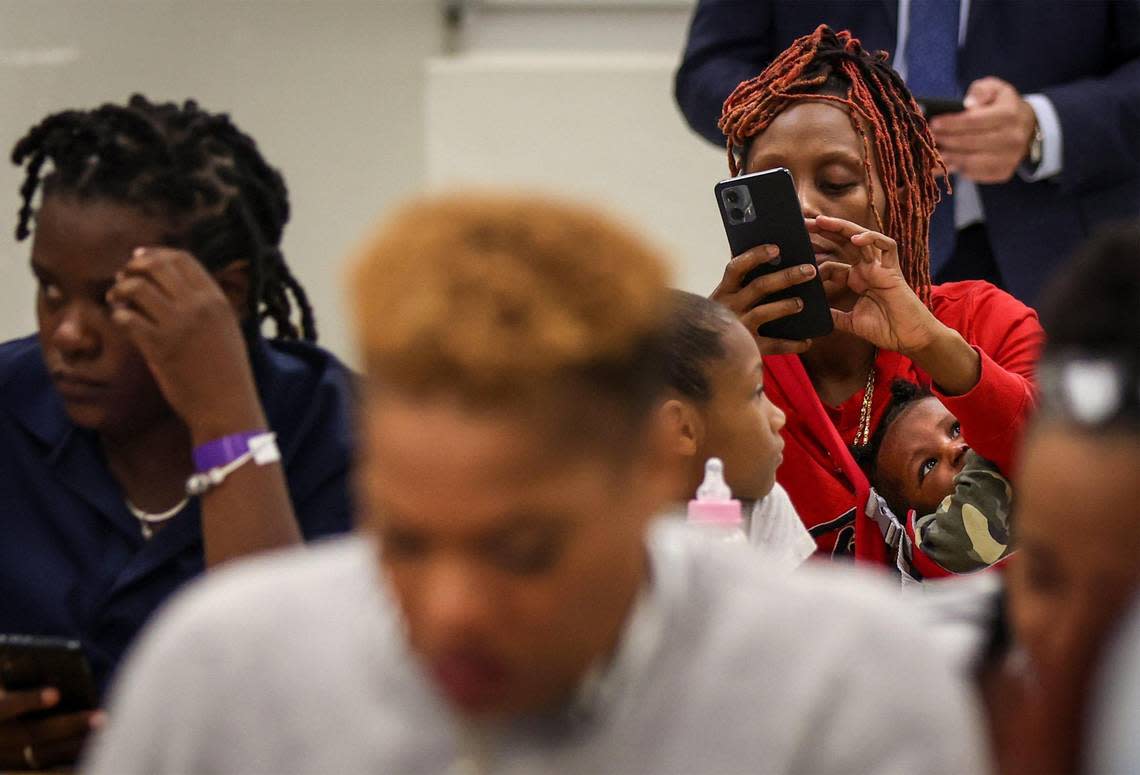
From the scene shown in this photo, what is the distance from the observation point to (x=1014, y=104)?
3.24 meters

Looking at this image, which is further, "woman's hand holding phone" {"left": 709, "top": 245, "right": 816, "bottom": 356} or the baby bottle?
"woman's hand holding phone" {"left": 709, "top": 245, "right": 816, "bottom": 356}

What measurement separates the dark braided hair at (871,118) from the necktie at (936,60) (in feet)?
1.32

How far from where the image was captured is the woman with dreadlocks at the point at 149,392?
185 centimetres

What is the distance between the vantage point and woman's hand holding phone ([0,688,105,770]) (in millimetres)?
1693

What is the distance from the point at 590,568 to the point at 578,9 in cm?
451

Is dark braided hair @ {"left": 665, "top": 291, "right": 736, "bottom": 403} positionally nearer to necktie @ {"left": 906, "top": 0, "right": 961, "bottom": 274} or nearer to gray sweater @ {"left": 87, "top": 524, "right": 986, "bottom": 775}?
necktie @ {"left": 906, "top": 0, "right": 961, "bottom": 274}

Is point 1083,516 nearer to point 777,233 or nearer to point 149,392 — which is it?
point 149,392

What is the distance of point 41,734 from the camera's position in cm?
169

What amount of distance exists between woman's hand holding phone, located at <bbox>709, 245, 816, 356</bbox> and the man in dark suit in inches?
29.6

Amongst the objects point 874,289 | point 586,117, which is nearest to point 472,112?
point 586,117

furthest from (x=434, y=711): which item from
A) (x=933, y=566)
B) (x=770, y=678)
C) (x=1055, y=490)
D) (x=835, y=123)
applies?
(x=835, y=123)

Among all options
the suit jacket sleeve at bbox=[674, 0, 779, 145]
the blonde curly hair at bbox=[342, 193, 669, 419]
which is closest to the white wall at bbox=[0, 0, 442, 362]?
the suit jacket sleeve at bbox=[674, 0, 779, 145]

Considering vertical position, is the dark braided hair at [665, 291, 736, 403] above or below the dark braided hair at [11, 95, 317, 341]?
below

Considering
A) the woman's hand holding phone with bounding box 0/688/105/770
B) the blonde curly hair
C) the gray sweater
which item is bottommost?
the woman's hand holding phone with bounding box 0/688/105/770
